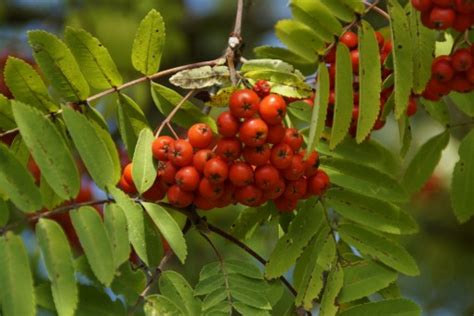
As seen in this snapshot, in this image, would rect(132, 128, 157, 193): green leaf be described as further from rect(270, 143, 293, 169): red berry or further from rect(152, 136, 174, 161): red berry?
rect(270, 143, 293, 169): red berry

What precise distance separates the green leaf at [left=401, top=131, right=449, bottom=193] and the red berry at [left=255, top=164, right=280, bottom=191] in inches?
20.7

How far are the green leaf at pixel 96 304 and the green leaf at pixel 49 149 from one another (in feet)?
0.62

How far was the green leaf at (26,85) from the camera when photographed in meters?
1.94

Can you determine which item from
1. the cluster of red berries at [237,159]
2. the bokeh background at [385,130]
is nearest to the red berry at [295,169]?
the cluster of red berries at [237,159]

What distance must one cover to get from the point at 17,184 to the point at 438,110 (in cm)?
104

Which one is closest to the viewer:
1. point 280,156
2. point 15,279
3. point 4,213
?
point 15,279

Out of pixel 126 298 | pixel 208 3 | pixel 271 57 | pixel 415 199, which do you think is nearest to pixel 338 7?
pixel 271 57

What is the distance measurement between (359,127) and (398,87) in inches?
4.1

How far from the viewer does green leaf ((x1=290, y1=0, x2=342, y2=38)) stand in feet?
6.75

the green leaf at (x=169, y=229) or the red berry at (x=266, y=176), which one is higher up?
the red berry at (x=266, y=176)

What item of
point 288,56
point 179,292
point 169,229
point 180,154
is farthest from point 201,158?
point 288,56

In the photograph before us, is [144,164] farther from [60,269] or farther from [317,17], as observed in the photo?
[317,17]

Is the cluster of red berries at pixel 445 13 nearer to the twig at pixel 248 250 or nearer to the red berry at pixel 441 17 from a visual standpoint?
the red berry at pixel 441 17

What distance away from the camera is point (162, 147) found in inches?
75.7
